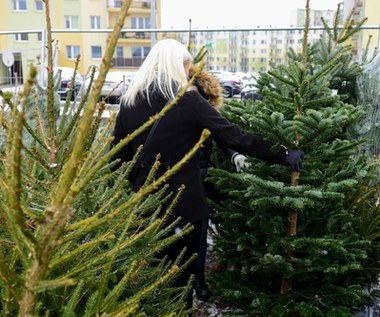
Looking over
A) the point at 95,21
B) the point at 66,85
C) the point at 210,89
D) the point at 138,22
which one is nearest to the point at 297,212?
the point at 210,89

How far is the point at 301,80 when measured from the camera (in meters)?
2.72

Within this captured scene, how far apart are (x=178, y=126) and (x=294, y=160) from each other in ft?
2.37

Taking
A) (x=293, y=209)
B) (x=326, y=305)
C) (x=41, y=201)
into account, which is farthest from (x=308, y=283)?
(x=41, y=201)

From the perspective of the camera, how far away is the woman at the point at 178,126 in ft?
8.86

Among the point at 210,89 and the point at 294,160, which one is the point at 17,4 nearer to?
the point at 210,89

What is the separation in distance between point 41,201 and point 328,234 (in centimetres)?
181

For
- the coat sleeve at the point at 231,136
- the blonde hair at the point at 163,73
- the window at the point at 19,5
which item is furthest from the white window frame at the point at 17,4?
the coat sleeve at the point at 231,136

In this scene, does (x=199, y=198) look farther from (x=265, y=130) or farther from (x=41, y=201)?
(x=41, y=201)

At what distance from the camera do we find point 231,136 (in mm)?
2674

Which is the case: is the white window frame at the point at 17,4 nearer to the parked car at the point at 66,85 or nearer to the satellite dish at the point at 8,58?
the parked car at the point at 66,85

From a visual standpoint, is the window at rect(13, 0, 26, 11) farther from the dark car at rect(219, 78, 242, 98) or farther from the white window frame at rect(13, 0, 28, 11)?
the dark car at rect(219, 78, 242, 98)

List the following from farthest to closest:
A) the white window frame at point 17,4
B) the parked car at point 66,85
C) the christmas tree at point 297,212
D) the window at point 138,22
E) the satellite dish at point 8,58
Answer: the window at point 138,22 < the white window frame at point 17,4 < the satellite dish at point 8,58 < the parked car at point 66,85 < the christmas tree at point 297,212

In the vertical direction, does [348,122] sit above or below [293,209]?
above

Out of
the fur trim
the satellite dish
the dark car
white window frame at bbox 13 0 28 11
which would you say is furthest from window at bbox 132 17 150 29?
the fur trim
